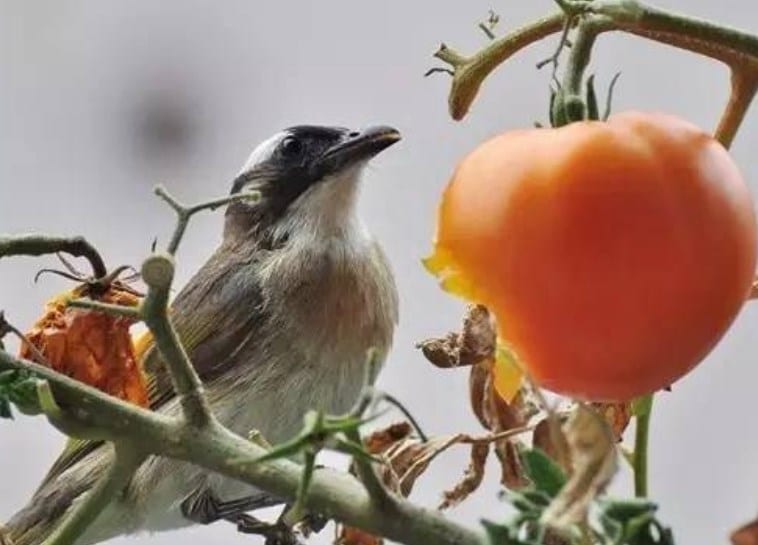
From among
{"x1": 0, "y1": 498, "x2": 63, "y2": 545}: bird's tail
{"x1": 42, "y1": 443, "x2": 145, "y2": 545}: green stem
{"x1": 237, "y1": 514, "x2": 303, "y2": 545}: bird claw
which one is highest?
{"x1": 42, "y1": 443, "x2": 145, "y2": 545}: green stem

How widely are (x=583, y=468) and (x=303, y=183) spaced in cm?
111

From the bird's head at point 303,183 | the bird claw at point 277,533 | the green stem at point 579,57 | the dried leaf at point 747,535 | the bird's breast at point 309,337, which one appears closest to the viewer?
the dried leaf at point 747,535

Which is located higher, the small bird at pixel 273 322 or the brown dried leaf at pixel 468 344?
the brown dried leaf at pixel 468 344

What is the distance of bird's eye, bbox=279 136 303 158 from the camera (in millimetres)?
1357

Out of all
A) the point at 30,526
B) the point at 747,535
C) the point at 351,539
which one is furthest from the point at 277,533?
the point at 30,526

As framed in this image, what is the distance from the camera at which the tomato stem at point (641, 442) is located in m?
0.38

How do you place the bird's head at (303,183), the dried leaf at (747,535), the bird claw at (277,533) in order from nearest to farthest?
the dried leaf at (747,535)
the bird claw at (277,533)
the bird's head at (303,183)

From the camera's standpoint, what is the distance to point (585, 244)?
1.08ft

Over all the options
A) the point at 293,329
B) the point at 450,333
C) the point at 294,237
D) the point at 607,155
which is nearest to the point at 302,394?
the point at 293,329

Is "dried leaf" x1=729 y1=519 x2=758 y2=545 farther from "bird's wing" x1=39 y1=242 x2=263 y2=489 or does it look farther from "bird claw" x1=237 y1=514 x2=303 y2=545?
"bird's wing" x1=39 y1=242 x2=263 y2=489

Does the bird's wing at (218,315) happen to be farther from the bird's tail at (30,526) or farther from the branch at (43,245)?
the branch at (43,245)

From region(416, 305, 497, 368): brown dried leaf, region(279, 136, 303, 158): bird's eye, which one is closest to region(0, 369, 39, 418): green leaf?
region(416, 305, 497, 368): brown dried leaf

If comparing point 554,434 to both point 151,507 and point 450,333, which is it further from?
point 151,507

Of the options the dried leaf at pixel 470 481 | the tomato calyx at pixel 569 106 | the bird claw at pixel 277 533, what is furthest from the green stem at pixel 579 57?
the bird claw at pixel 277 533
